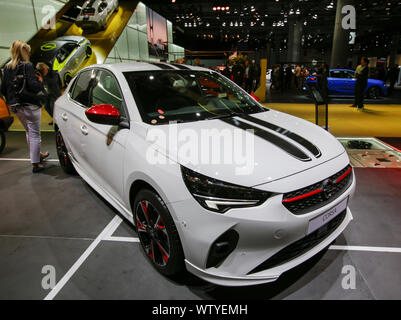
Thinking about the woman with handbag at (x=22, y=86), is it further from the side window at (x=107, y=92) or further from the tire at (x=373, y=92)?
the tire at (x=373, y=92)

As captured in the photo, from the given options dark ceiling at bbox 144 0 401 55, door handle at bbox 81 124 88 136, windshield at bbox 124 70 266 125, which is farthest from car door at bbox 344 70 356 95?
door handle at bbox 81 124 88 136

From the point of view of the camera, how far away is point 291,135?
207 centimetres

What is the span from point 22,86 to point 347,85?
1267 cm

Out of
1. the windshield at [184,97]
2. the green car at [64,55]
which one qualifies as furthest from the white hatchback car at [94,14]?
the windshield at [184,97]

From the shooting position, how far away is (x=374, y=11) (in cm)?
2631

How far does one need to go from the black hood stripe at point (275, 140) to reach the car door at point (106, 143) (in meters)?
0.88

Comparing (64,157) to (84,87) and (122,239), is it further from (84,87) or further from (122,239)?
(122,239)

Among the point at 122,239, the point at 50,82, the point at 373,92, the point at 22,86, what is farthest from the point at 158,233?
the point at 373,92

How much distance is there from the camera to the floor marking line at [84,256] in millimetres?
1910

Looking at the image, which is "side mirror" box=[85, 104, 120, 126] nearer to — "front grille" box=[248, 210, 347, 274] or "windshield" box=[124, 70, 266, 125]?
"windshield" box=[124, 70, 266, 125]

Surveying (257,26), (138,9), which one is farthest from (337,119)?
(257,26)

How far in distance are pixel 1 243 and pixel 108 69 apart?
1.87 m

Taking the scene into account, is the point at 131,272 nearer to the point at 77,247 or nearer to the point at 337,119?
the point at 77,247

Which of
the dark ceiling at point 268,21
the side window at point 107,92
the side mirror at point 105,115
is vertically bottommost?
the side mirror at point 105,115
